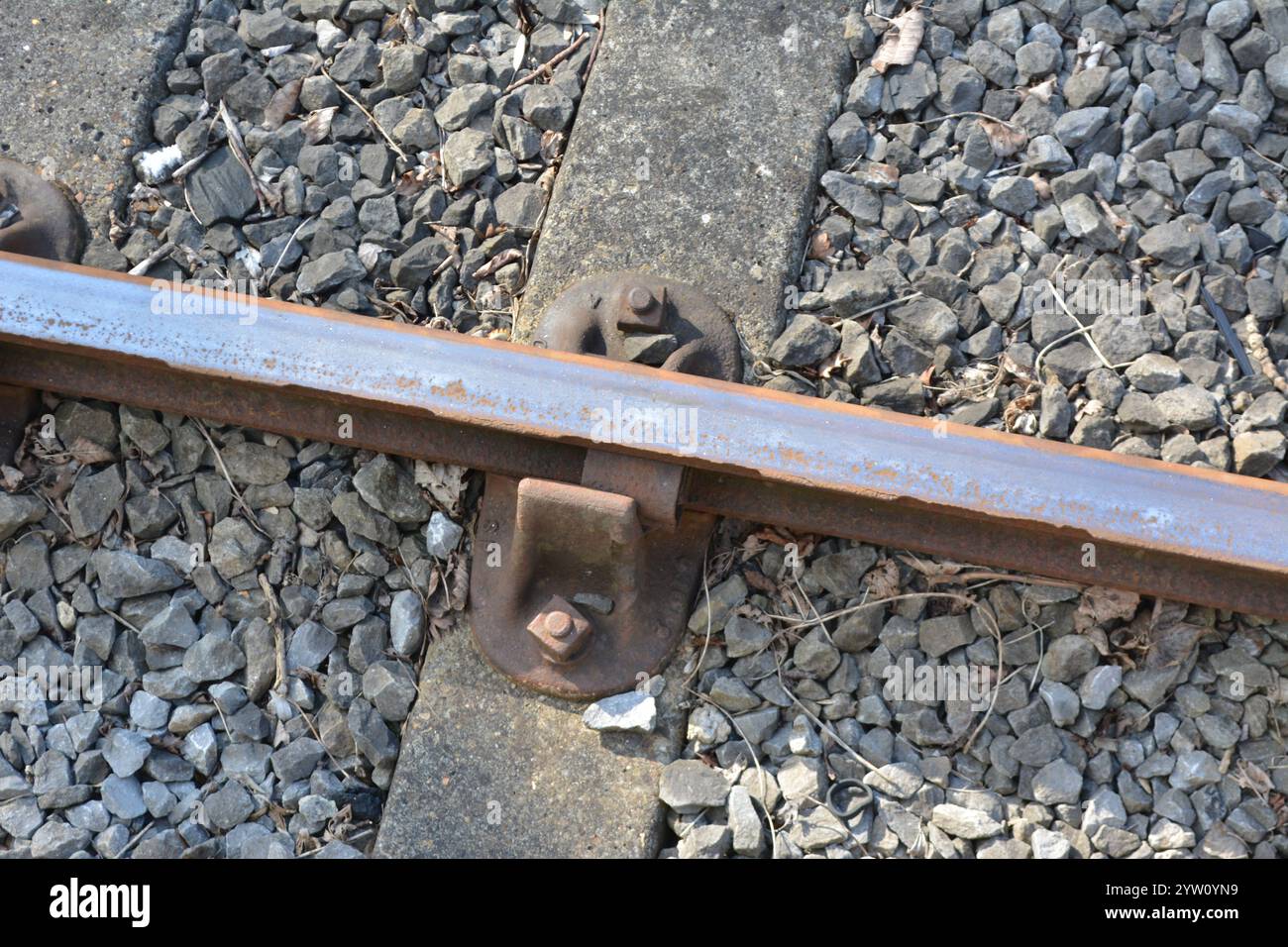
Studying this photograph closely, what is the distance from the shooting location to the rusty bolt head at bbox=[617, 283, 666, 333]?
10.6 ft

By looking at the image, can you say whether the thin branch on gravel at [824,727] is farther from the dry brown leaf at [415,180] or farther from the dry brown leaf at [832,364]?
the dry brown leaf at [415,180]

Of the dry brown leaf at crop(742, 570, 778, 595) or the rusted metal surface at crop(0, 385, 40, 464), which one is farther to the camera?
the rusted metal surface at crop(0, 385, 40, 464)

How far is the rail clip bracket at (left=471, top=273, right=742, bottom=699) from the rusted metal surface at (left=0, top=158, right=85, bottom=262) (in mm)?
1246

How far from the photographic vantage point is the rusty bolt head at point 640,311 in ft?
10.6

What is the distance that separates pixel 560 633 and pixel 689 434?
528 millimetres

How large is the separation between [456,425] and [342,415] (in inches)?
10.9

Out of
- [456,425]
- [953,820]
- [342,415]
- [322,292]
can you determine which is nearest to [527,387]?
[456,425]

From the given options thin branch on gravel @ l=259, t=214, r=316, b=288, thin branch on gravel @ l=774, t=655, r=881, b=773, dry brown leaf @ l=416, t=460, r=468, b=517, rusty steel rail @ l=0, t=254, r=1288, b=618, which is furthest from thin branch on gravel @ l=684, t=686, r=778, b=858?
→ thin branch on gravel @ l=259, t=214, r=316, b=288

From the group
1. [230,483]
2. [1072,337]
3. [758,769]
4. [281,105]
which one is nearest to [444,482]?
[230,483]

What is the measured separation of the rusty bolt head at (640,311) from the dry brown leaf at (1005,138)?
961 millimetres

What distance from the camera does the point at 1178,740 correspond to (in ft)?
9.66

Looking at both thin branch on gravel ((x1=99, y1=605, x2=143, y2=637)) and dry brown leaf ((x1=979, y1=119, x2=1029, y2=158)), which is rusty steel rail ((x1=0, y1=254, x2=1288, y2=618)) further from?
dry brown leaf ((x1=979, y1=119, x2=1029, y2=158))

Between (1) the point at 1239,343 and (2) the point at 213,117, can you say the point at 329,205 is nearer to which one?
(2) the point at 213,117

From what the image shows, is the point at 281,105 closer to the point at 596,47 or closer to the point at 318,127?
the point at 318,127
